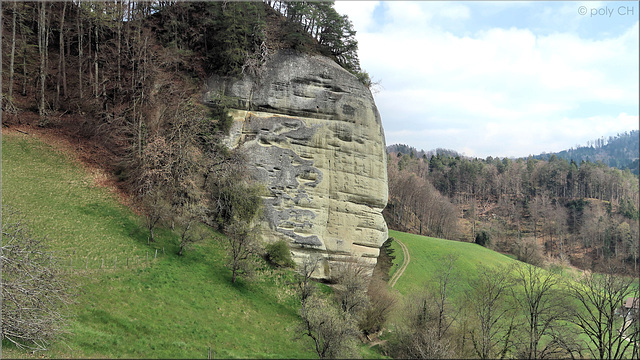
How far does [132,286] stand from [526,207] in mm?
114488

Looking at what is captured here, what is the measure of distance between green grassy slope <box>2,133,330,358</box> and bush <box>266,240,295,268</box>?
1.02 metres

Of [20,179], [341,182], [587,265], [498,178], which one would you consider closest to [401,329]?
[341,182]

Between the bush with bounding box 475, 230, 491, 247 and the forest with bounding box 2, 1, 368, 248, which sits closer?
the forest with bounding box 2, 1, 368, 248

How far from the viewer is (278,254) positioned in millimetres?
32438

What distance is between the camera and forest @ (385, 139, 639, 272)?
268 ft

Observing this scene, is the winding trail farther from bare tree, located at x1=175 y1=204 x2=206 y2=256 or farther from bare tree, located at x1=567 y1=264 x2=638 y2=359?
bare tree, located at x1=175 y1=204 x2=206 y2=256

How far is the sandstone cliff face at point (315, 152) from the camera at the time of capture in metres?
35.1

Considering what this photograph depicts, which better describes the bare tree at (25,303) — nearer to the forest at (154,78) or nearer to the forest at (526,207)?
the forest at (154,78)

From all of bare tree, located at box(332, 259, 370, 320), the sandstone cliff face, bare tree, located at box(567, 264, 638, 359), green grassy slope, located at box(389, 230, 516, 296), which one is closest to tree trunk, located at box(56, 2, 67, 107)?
the sandstone cliff face

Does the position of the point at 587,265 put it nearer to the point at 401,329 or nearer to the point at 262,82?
the point at 401,329

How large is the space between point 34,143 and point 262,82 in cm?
2046

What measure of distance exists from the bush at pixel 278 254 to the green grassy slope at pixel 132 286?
102 centimetres

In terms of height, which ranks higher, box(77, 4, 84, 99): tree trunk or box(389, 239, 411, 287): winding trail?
box(77, 4, 84, 99): tree trunk

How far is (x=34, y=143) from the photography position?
29422mm
